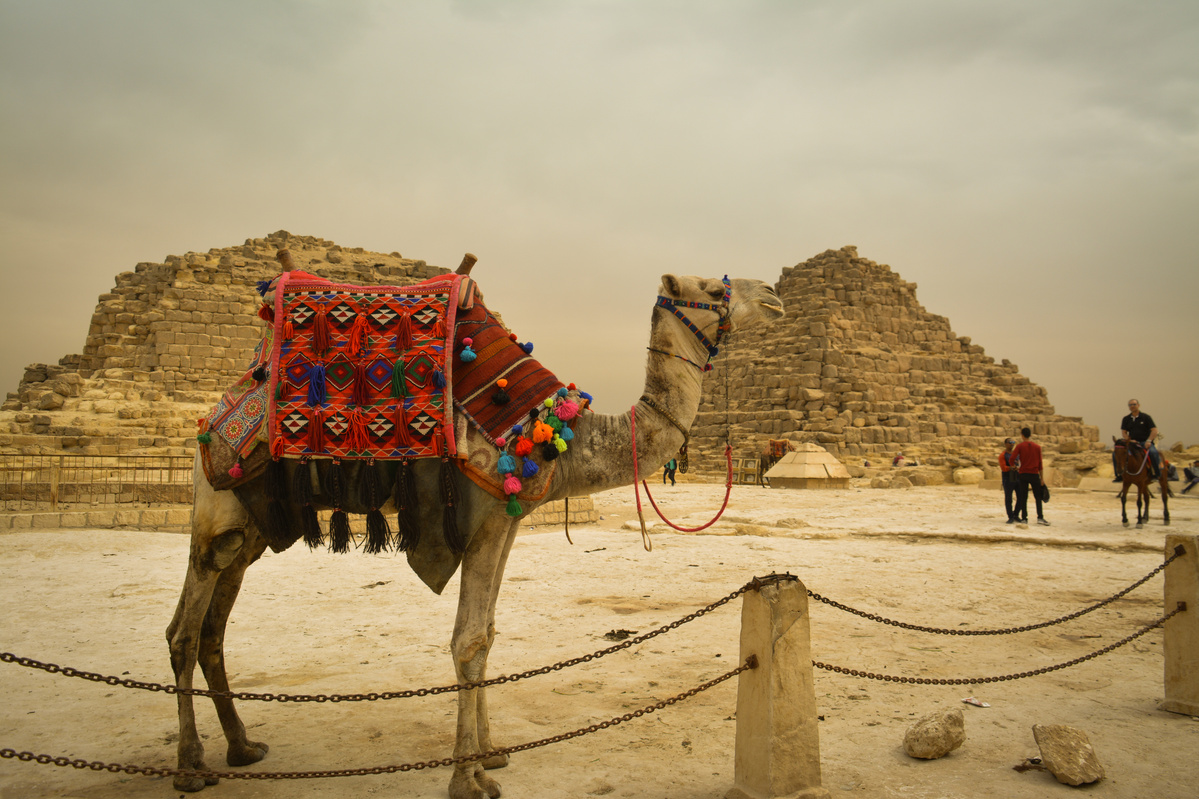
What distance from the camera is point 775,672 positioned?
114 inches

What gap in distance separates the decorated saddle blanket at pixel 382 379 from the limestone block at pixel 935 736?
6.69 feet

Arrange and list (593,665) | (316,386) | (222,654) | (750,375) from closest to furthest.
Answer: (316,386) → (222,654) → (593,665) → (750,375)

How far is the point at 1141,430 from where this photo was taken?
41.1ft

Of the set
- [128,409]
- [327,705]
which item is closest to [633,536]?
[327,705]

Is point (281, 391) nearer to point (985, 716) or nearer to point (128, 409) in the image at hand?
point (985, 716)

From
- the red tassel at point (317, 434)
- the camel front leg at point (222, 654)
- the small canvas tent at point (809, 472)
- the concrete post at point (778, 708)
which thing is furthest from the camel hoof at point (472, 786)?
the small canvas tent at point (809, 472)

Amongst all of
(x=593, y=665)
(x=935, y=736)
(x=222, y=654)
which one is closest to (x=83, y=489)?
(x=222, y=654)

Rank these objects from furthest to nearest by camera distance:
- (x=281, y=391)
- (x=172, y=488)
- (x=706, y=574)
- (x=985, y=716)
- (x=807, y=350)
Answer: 1. (x=807, y=350)
2. (x=172, y=488)
3. (x=706, y=574)
4. (x=985, y=716)
5. (x=281, y=391)

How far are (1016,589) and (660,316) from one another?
5732mm

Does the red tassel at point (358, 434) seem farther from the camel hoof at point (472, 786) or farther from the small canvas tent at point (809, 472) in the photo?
the small canvas tent at point (809, 472)

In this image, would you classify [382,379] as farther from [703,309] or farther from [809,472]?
[809,472]

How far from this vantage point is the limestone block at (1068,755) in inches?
123

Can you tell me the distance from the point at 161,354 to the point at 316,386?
27.1 meters

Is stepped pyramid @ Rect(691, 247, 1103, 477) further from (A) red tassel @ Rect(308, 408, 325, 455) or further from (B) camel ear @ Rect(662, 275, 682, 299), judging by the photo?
(A) red tassel @ Rect(308, 408, 325, 455)
